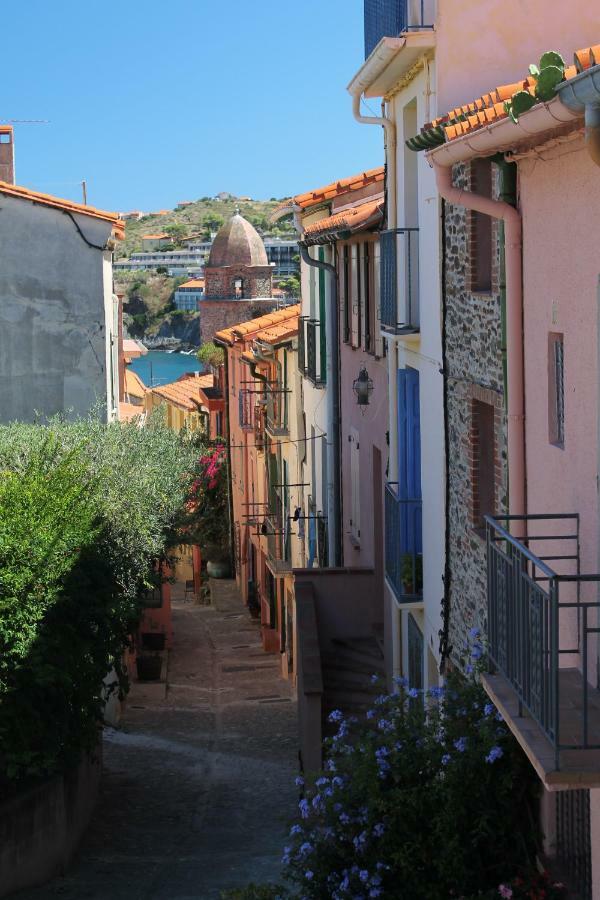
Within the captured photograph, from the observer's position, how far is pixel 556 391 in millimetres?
8508

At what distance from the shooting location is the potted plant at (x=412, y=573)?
14320 millimetres

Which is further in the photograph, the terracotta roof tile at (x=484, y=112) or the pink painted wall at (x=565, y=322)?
the terracotta roof tile at (x=484, y=112)

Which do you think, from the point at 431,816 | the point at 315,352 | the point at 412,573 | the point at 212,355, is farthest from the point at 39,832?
the point at 212,355

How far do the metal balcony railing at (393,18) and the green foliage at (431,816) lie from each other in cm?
643

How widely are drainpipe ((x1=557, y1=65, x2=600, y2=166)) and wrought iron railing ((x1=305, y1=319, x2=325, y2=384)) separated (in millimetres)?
17667

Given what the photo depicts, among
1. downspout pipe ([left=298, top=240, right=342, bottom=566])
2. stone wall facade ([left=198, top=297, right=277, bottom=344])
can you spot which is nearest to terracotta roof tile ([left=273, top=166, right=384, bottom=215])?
downspout pipe ([left=298, top=240, right=342, bottom=566])

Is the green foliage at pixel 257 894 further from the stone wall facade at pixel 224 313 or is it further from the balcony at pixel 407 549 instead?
the stone wall facade at pixel 224 313

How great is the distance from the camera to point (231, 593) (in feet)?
133

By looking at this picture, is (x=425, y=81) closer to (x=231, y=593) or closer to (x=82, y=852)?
(x=82, y=852)

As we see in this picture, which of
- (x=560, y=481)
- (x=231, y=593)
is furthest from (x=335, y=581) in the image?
(x=231, y=593)

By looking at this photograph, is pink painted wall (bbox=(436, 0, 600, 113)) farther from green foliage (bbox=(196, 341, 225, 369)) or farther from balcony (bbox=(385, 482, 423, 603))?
green foliage (bbox=(196, 341, 225, 369))

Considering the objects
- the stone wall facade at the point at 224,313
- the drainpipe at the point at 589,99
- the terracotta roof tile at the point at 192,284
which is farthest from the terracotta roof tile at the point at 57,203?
the terracotta roof tile at the point at 192,284

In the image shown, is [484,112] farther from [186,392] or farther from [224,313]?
[224,313]

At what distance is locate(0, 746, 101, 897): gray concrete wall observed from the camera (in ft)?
49.7
